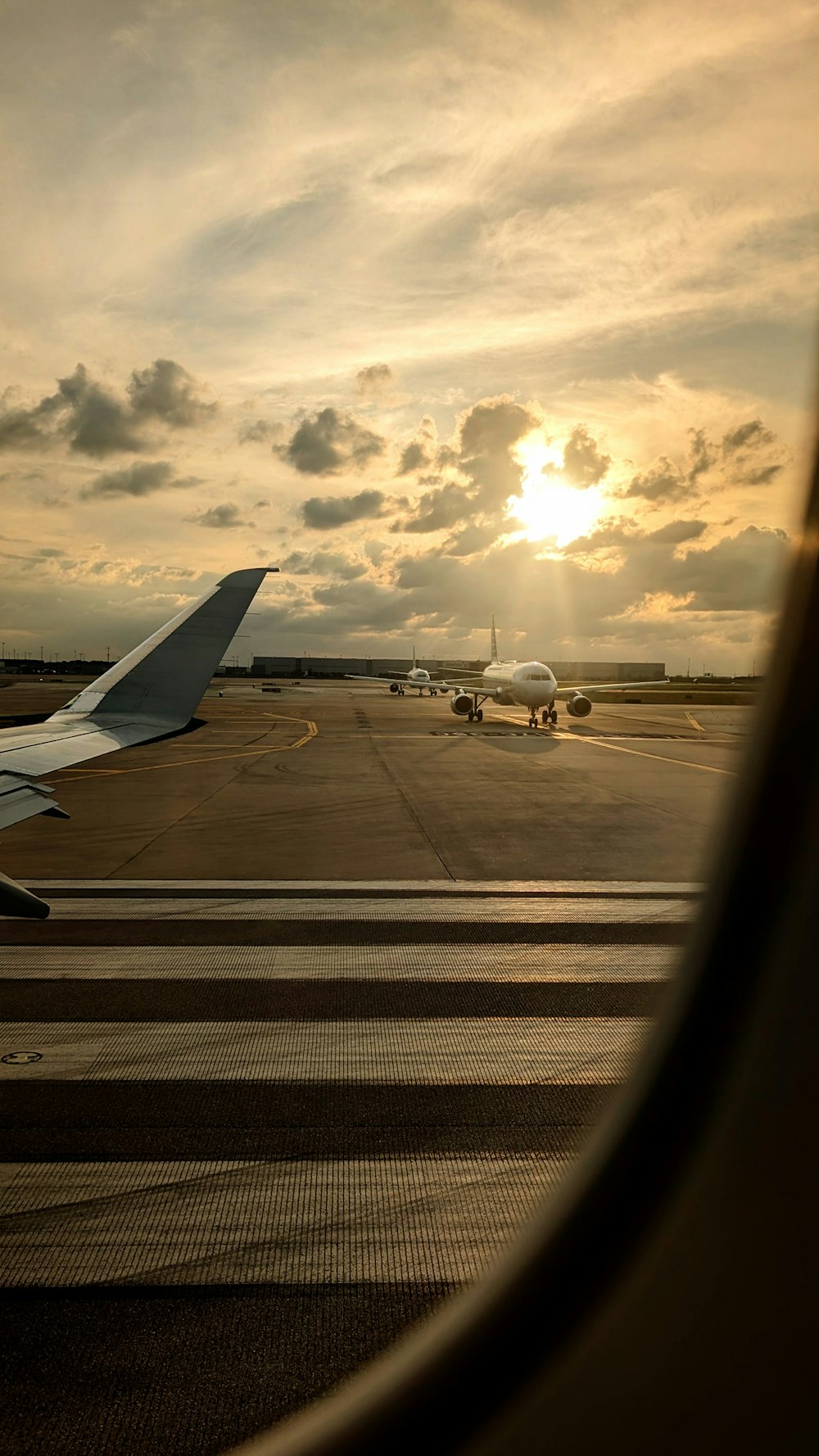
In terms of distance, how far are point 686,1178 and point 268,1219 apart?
4.08 metres

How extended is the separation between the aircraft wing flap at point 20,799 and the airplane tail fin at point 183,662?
2012 mm

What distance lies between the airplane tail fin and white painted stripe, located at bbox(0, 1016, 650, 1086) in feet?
11.6

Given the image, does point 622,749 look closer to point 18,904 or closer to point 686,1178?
point 18,904

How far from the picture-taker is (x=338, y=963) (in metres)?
8.95

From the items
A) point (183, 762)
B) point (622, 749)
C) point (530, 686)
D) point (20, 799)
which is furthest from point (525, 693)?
point (20, 799)

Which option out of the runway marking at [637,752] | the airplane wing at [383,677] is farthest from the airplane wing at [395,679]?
the runway marking at [637,752]

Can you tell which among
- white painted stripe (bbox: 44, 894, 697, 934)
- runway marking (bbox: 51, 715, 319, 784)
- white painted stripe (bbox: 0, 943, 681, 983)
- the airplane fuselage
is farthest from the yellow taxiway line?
white painted stripe (bbox: 0, 943, 681, 983)

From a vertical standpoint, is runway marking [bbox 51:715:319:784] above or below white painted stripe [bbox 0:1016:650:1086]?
below

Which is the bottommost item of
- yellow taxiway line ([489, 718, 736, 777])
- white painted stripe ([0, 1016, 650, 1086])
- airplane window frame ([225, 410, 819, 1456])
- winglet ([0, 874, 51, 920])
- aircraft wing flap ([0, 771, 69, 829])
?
yellow taxiway line ([489, 718, 736, 777])

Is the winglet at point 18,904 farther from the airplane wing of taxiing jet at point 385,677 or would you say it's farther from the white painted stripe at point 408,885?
the airplane wing of taxiing jet at point 385,677

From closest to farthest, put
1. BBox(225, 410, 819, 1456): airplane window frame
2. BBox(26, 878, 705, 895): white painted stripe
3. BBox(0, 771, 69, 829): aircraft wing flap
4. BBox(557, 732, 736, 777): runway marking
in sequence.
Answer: BBox(225, 410, 819, 1456): airplane window frame
BBox(0, 771, 69, 829): aircraft wing flap
BBox(26, 878, 705, 895): white painted stripe
BBox(557, 732, 736, 777): runway marking

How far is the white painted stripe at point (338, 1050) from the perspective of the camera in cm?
646

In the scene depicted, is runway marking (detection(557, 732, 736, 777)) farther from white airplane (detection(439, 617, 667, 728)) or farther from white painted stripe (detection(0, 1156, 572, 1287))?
white painted stripe (detection(0, 1156, 572, 1287))

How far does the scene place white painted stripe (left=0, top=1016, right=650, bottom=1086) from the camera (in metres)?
6.46
